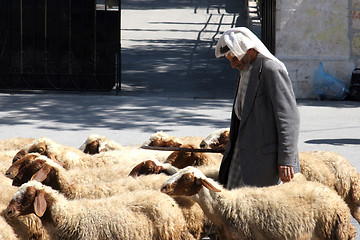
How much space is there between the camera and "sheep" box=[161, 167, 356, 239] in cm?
474

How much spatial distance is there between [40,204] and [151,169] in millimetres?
1579

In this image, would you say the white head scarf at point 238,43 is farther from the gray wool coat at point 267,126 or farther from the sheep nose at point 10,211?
the sheep nose at point 10,211

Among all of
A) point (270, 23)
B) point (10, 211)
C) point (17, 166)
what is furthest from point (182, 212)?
point (270, 23)

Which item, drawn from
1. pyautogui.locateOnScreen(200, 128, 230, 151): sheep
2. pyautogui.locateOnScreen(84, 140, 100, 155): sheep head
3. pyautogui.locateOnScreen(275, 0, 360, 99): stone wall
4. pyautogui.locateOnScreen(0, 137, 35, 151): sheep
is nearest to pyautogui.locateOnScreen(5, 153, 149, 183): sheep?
pyautogui.locateOnScreen(200, 128, 230, 151): sheep

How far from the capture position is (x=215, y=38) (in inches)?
1047

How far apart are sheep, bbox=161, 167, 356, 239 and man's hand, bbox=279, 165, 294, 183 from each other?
0.13 m

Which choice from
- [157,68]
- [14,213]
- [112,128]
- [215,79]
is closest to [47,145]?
[14,213]

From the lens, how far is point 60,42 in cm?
1509

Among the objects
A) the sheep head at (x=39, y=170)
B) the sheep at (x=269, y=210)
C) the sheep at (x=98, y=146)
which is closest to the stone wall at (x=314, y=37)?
the sheep at (x=98, y=146)

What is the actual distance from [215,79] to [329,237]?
12.9 metres

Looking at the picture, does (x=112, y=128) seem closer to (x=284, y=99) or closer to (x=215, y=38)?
(x=284, y=99)

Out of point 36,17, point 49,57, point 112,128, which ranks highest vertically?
point 36,17

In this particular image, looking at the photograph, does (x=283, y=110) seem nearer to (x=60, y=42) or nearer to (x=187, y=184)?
(x=187, y=184)

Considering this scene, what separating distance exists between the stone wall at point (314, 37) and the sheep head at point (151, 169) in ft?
30.5
